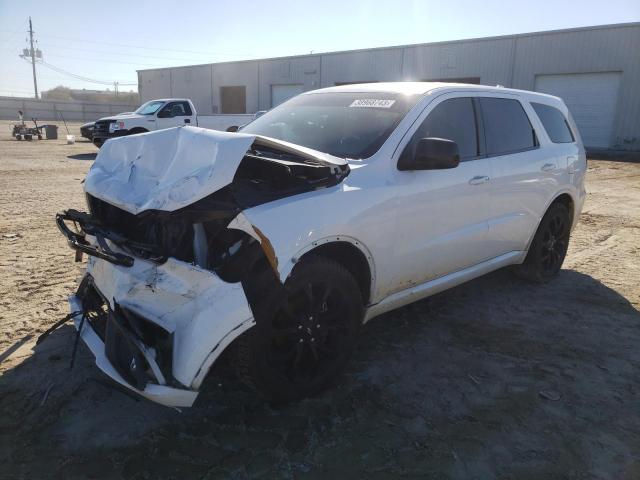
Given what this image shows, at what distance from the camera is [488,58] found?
25.8 m

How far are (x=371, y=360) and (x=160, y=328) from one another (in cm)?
158

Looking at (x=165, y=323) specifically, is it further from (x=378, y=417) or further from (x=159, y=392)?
(x=378, y=417)

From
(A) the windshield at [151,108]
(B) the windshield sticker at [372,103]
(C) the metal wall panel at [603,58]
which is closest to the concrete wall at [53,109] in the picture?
(A) the windshield at [151,108]

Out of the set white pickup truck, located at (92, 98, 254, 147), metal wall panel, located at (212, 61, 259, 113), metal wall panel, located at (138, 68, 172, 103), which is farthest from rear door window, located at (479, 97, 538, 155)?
metal wall panel, located at (138, 68, 172, 103)

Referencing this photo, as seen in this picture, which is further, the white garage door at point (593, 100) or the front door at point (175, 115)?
the white garage door at point (593, 100)

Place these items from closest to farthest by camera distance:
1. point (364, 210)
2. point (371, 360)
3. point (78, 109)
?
point (364, 210) < point (371, 360) < point (78, 109)

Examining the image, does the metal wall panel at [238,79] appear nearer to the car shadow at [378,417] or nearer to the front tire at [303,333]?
the car shadow at [378,417]

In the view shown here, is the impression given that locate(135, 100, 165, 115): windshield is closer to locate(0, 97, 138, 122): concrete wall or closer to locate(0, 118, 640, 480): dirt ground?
locate(0, 118, 640, 480): dirt ground

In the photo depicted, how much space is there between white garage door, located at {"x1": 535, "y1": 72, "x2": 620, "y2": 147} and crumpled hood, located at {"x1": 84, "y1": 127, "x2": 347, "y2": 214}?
946 inches

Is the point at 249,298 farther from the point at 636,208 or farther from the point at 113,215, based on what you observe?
the point at 636,208

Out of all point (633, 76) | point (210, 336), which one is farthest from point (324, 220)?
point (633, 76)

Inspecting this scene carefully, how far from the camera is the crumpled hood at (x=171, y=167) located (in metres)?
2.41

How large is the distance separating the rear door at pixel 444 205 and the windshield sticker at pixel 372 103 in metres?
0.28

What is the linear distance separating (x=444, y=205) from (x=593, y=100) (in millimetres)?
23503
